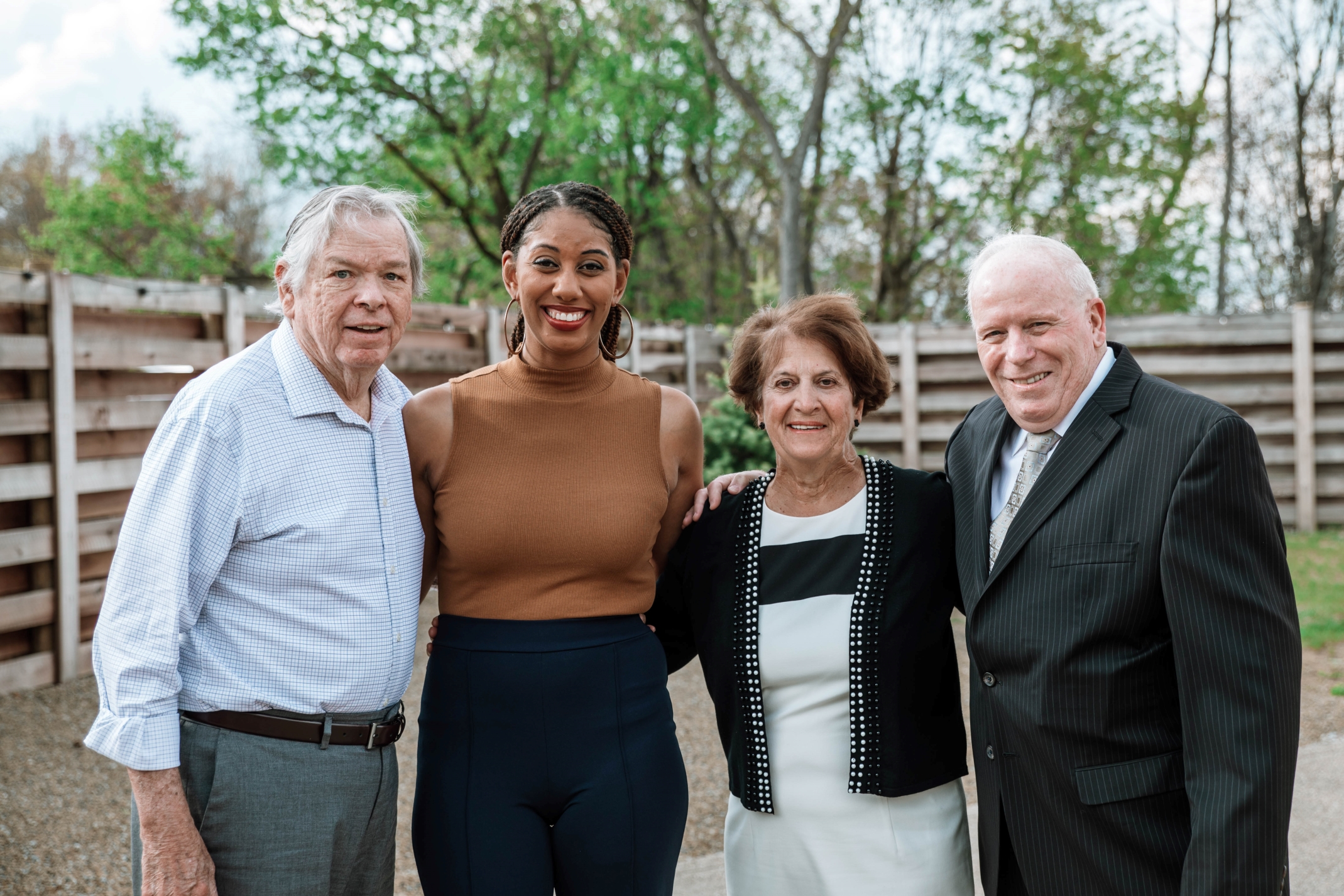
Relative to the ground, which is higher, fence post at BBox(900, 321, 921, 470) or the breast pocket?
fence post at BBox(900, 321, 921, 470)

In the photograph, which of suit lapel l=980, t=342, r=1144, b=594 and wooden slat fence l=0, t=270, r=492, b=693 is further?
wooden slat fence l=0, t=270, r=492, b=693

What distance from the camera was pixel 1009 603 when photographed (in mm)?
1934

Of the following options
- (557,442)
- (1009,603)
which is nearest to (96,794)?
(557,442)

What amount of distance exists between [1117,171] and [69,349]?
47.1 feet

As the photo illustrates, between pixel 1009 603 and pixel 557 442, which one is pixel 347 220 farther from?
pixel 1009 603

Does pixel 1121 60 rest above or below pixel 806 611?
above

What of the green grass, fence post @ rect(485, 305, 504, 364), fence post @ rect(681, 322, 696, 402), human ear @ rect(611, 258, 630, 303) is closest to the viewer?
human ear @ rect(611, 258, 630, 303)

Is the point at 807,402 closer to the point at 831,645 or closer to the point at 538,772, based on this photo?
the point at 831,645

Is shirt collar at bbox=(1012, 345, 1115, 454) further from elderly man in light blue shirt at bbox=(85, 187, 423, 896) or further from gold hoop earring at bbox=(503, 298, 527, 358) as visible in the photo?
elderly man in light blue shirt at bbox=(85, 187, 423, 896)

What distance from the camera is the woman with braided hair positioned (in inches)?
80.9

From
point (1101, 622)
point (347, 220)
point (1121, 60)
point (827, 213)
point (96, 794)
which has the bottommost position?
point (96, 794)

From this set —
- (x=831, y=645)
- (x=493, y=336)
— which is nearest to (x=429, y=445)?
(x=831, y=645)

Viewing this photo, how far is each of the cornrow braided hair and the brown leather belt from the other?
91cm

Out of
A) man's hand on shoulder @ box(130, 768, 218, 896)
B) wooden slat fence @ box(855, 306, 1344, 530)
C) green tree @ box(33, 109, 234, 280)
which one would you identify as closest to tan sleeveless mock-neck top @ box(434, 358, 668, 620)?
man's hand on shoulder @ box(130, 768, 218, 896)
